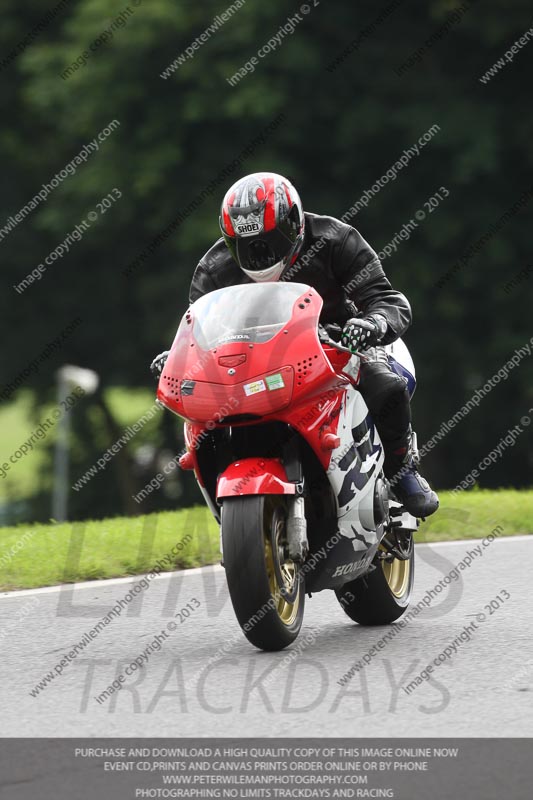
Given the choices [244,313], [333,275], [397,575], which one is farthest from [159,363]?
[397,575]

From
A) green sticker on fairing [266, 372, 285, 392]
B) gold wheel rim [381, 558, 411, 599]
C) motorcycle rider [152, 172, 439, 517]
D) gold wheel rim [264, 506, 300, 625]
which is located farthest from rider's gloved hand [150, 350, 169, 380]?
gold wheel rim [381, 558, 411, 599]

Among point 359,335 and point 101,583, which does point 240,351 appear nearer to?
point 359,335

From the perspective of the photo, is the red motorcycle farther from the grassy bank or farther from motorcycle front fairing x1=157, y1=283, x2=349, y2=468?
the grassy bank

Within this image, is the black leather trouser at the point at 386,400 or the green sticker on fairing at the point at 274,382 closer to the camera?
the green sticker on fairing at the point at 274,382

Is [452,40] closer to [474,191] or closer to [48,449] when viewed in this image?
[474,191]

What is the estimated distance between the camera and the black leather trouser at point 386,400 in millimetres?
6562

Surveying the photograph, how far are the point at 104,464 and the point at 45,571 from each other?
18628 mm

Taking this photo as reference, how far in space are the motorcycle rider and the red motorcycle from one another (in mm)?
144

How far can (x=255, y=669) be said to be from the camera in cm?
588

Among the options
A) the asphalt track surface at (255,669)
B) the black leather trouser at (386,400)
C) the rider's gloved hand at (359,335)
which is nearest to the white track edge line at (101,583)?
the asphalt track surface at (255,669)

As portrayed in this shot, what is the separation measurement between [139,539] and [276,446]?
3683mm

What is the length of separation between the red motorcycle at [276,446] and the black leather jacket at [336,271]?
1.05ft

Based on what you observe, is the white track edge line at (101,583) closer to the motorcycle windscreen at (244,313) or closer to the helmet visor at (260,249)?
the motorcycle windscreen at (244,313)
